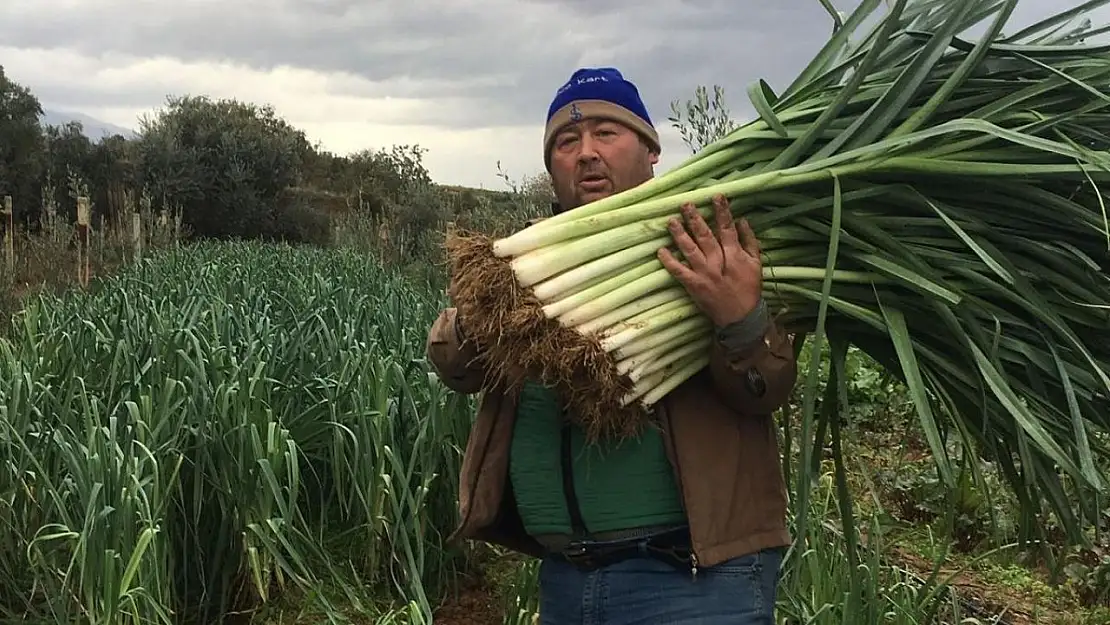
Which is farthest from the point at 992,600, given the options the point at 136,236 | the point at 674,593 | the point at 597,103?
the point at 136,236

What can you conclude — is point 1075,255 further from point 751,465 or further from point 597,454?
point 597,454

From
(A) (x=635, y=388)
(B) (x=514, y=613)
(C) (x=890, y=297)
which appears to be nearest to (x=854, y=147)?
(C) (x=890, y=297)

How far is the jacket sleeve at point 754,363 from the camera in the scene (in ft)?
4.03

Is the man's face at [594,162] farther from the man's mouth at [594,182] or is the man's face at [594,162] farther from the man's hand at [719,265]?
the man's hand at [719,265]

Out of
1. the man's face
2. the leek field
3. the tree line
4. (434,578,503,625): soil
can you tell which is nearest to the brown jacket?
the man's face

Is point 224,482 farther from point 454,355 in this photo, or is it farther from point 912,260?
point 912,260

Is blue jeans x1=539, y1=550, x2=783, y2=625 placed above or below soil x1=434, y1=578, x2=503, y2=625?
above

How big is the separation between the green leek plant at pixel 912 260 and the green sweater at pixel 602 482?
0.07m

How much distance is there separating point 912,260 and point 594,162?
19.3 inches

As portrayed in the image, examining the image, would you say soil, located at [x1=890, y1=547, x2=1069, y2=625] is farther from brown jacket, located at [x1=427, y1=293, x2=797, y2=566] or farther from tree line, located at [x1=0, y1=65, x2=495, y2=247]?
tree line, located at [x1=0, y1=65, x2=495, y2=247]

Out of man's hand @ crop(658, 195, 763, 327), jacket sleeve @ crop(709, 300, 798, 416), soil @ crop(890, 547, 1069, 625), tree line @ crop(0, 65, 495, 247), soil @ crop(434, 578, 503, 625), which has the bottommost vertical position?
soil @ crop(890, 547, 1069, 625)

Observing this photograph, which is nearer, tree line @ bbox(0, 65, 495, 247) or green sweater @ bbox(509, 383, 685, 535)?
green sweater @ bbox(509, 383, 685, 535)

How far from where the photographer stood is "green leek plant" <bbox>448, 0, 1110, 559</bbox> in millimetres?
1237

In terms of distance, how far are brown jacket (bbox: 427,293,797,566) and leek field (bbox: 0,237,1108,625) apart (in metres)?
0.57
